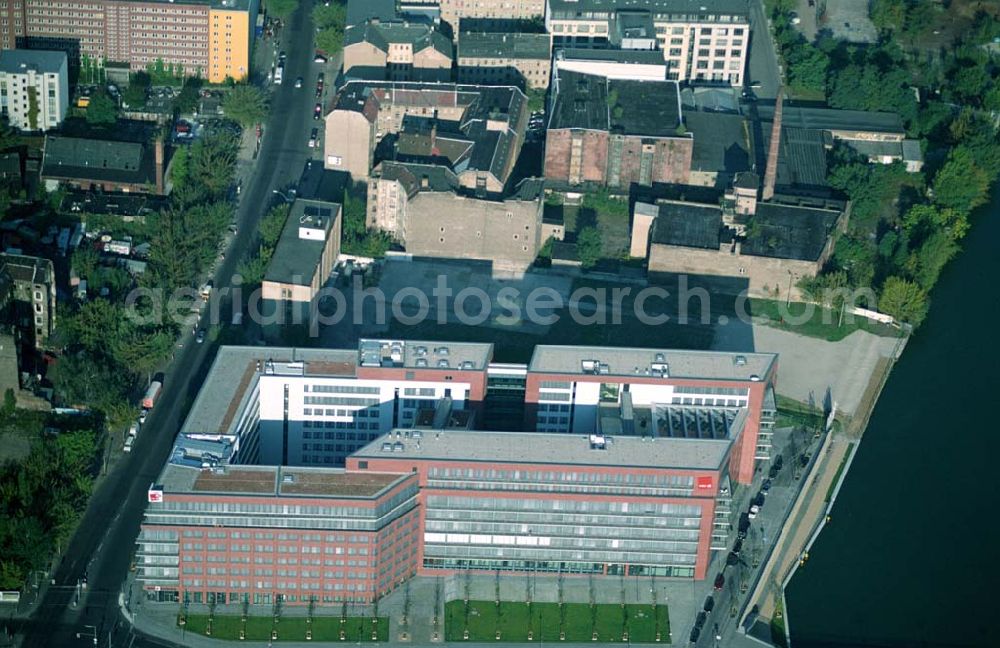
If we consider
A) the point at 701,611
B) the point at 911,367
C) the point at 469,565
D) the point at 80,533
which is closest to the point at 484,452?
the point at 469,565

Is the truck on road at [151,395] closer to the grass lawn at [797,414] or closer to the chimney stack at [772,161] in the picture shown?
the grass lawn at [797,414]

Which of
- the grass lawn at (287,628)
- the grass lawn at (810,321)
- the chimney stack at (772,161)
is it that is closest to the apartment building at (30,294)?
the grass lawn at (287,628)

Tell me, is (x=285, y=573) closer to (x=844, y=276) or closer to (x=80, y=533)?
(x=80, y=533)

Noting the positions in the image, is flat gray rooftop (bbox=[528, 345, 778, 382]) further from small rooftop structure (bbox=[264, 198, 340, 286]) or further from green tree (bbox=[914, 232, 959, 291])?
green tree (bbox=[914, 232, 959, 291])

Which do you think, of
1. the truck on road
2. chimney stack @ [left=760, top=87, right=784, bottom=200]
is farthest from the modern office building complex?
chimney stack @ [left=760, top=87, right=784, bottom=200]

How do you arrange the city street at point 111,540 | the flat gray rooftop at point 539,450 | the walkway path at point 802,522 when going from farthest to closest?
the walkway path at point 802,522 < the flat gray rooftop at point 539,450 < the city street at point 111,540

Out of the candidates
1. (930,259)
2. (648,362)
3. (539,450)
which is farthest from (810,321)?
(539,450)
